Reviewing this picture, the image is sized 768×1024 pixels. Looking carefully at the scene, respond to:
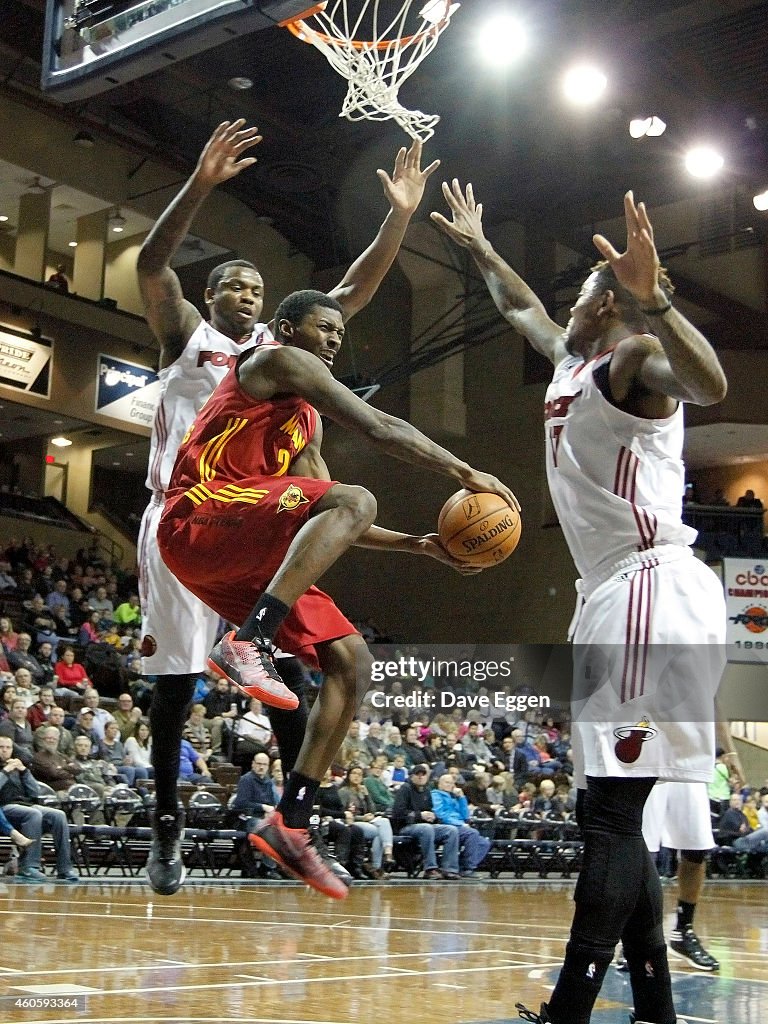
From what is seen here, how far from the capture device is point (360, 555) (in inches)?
991

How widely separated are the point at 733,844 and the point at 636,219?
14.4 m

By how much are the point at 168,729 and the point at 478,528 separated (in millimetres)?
1423

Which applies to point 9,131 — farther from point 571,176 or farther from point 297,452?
point 297,452

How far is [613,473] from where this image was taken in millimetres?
3744

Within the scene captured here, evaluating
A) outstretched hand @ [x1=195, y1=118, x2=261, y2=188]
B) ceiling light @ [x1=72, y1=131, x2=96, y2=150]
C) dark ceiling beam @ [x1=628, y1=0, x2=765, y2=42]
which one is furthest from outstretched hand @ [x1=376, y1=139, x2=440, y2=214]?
ceiling light @ [x1=72, y1=131, x2=96, y2=150]

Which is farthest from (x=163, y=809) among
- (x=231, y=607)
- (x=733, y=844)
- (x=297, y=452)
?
(x=733, y=844)

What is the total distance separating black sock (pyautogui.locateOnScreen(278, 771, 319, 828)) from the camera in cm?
379

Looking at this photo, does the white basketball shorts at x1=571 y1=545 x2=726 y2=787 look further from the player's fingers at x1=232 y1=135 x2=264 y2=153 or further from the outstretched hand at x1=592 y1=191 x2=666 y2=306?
the player's fingers at x1=232 y1=135 x2=264 y2=153

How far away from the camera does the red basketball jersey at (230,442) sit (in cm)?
404

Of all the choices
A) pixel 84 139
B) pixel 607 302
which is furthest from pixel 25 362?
pixel 607 302

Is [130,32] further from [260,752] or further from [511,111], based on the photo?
[511,111]

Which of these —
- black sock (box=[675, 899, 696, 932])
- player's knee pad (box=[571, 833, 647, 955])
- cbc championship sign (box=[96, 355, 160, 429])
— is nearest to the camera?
player's knee pad (box=[571, 833, 647, 955])

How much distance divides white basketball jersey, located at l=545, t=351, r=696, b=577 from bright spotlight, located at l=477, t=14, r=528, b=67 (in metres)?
10.6

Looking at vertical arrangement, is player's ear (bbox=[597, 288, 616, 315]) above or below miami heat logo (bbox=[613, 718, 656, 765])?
above
